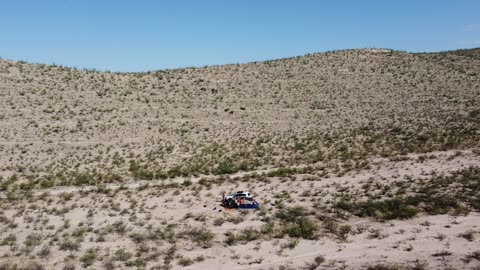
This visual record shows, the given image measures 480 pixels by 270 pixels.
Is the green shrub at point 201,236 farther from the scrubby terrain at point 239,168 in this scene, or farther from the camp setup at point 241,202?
the camp setup at point 241,202

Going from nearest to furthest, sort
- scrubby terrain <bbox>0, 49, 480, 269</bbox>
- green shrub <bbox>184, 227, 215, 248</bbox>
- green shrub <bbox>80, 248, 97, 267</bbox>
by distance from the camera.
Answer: green shrub <bbox>80, 248, 97, 267</bbox>, scrubby terrain <bbox>0, 49, 480, 269</bbox>, green shrub <bbox>184, 227, 215, 248</bbox>

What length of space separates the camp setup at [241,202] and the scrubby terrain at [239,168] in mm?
727

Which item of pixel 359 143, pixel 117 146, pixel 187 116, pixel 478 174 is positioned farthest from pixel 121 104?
pixel 478 174

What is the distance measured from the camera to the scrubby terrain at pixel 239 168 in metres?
15.3

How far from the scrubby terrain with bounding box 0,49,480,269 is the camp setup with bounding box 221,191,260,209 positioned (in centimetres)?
73

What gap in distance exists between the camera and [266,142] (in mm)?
38875

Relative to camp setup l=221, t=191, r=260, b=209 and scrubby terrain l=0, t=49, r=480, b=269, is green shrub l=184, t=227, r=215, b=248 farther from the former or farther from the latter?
camp setup l=221, t=191, r=260, b=209

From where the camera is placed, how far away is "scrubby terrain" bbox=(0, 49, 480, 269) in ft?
50.1

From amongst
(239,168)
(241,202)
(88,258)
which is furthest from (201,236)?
(239,168)

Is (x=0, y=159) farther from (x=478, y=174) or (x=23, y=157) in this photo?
(x=478, y=174)

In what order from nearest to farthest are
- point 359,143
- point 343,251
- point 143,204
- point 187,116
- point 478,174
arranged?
1. point 343,251
2. point 143,204
3. point 478,174
4. point 359,143
5. point 187,116

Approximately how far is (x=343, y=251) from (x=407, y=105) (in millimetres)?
42555

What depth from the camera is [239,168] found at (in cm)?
3000

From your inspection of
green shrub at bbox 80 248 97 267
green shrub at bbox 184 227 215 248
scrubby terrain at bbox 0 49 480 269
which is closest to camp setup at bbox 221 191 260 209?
scrubby terrain at bbox 0 49 480 269
